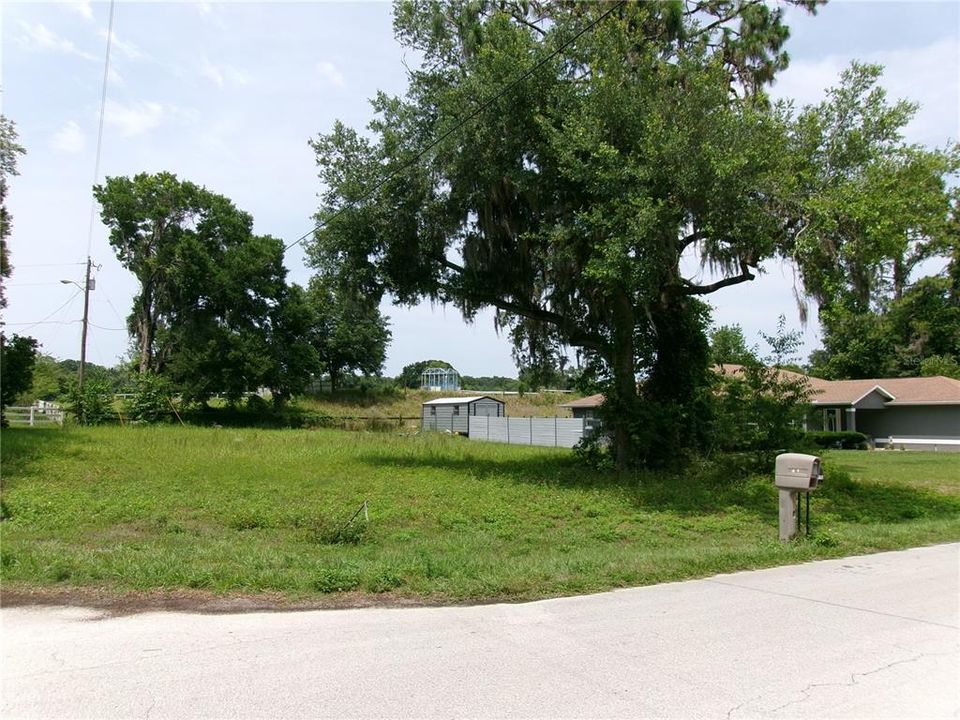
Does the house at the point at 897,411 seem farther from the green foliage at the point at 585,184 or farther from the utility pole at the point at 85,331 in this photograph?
the utility pole at the point at 85,331

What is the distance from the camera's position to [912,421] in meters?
36.0

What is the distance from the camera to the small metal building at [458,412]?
1900 inches

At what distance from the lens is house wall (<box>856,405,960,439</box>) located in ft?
114

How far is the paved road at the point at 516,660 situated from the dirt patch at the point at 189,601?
207 mm

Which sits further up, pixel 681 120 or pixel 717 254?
pixel 681 120

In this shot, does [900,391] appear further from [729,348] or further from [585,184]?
[585,184]

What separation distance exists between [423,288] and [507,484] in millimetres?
5868

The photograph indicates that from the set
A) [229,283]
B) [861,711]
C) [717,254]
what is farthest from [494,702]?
[229,283]

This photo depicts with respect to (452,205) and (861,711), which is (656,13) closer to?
(452,205)

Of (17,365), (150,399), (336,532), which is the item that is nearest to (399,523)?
(336,532)

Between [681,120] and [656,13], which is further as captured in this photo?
[656,13]

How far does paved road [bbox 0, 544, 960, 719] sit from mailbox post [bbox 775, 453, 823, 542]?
2329 mm

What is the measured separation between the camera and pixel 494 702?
4203mm

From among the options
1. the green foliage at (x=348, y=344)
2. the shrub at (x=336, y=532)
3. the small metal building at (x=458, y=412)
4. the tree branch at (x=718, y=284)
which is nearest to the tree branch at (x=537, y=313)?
the tree branch at (x=718, y=284)
